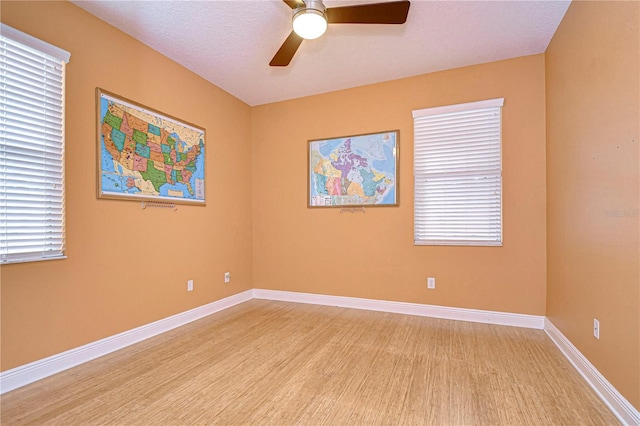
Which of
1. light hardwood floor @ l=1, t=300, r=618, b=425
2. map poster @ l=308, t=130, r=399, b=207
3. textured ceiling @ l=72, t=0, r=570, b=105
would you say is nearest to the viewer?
light hardwood floor @ l=1, t=300, r=618, b=425

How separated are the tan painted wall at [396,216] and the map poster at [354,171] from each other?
10cm

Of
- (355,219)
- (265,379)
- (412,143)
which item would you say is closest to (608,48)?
(412,143)

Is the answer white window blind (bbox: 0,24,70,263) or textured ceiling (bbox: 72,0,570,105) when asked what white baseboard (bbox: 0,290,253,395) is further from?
textured ceiling (bbox: 72,0,570,105)

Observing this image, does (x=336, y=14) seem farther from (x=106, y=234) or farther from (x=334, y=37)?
(x=106, y=234)

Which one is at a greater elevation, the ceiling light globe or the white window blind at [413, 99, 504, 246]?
the ceiling light globe

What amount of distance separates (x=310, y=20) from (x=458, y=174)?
2282mm

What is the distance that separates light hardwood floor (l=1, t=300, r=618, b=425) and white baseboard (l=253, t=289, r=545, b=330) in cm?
15

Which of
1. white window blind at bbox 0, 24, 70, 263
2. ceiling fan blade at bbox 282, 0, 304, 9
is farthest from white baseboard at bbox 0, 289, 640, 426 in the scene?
ceiling fan blade at bbox 282, 0, 304, 9

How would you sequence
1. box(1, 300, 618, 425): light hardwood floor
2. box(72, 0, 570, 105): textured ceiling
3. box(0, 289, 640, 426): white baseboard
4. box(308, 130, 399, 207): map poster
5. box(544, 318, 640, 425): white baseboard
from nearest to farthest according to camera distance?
box(544, 318, 640, 425): white baseboard, box(1, 300, 618, 425): light hardwood floor, box(0, 289, 640, 426): white baseboard, box(72, 0, 570, 105): textured ceiling, box(308, 130, 399, 207): map poster

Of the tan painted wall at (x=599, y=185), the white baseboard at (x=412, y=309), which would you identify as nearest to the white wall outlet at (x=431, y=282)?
the white baseboard at (x=412, y=309)

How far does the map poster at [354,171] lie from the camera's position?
3629 millimetres

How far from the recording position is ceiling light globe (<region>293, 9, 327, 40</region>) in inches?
76.5

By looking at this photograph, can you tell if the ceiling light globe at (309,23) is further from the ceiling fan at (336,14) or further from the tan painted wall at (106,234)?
the tan painted wall at (106,234)

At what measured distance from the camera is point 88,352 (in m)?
2.36
